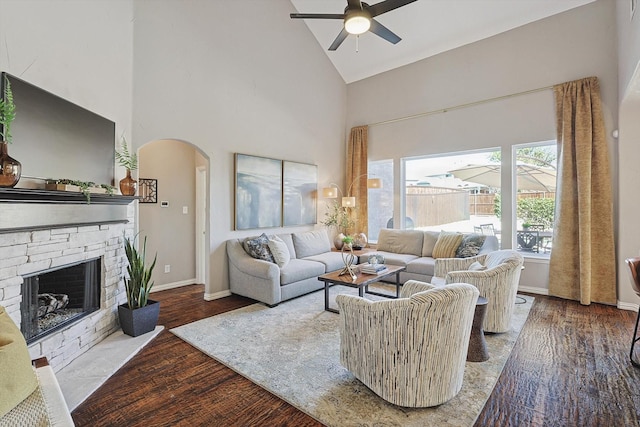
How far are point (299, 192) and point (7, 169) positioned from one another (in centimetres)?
399

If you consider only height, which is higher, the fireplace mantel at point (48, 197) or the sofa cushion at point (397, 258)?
the fireplace mantel at point (48, 197)

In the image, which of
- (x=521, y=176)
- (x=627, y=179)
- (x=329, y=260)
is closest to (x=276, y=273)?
(x=329, y=260)

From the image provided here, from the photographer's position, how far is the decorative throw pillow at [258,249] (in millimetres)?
4281

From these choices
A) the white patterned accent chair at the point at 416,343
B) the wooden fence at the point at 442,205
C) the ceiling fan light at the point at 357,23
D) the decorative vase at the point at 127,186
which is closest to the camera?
the white patterned accent chair at the point at 416,343

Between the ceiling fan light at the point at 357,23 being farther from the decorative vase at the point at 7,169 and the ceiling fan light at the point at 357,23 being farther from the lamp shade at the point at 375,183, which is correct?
the lamp shade at the point at 375,183

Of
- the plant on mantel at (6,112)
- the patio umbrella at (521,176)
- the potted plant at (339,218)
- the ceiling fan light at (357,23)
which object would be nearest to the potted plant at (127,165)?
the plant on mantel at (6,112)

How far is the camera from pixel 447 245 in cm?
484

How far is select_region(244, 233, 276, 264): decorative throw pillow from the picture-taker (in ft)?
14.0

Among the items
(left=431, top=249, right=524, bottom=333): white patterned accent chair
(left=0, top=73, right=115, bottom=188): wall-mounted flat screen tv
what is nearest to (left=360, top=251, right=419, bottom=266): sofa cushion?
(left=431, top=249, right=524, bottom=333): white patterned accent chair

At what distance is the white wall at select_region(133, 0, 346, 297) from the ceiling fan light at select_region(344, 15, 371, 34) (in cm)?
218

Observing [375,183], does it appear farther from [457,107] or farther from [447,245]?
[457,107]

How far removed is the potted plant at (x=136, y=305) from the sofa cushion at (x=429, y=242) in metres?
3.96

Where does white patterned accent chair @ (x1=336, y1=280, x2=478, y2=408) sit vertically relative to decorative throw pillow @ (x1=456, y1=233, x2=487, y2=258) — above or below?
below

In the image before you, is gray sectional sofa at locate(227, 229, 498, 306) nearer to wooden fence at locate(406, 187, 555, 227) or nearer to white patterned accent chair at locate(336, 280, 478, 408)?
wooden fence at locate(406, 187, 555, 227)
